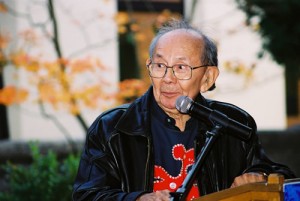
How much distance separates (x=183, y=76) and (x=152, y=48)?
0.65 feet

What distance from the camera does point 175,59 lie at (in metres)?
2.90

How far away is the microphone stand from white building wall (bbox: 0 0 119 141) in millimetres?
6893

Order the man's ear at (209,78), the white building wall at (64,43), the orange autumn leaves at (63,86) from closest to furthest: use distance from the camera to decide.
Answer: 1. the man's ear at (209,78)
2. the orange autumn leaves at (63,86)
3. the white building wall at (64,43)

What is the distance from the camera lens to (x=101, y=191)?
2.79 metres

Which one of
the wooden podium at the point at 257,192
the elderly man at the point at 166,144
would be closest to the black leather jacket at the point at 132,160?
the elderly man at the point at 166,144

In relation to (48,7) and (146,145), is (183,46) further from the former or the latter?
(48,7)

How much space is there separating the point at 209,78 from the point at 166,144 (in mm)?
385

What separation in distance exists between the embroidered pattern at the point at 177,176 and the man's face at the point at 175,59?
0.68 feet

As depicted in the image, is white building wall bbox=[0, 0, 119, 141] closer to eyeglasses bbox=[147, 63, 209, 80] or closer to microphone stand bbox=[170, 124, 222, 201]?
eyeglasses bbox=[147, 63, 209, 80]

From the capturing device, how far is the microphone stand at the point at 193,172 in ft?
7.79

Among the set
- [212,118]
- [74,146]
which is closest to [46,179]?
[74,146]

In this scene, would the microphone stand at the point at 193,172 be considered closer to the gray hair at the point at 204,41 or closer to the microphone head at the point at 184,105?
the microphone head at the point at 184,105

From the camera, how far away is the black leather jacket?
284 centimetres

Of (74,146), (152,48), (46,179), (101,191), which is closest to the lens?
(101,191)
